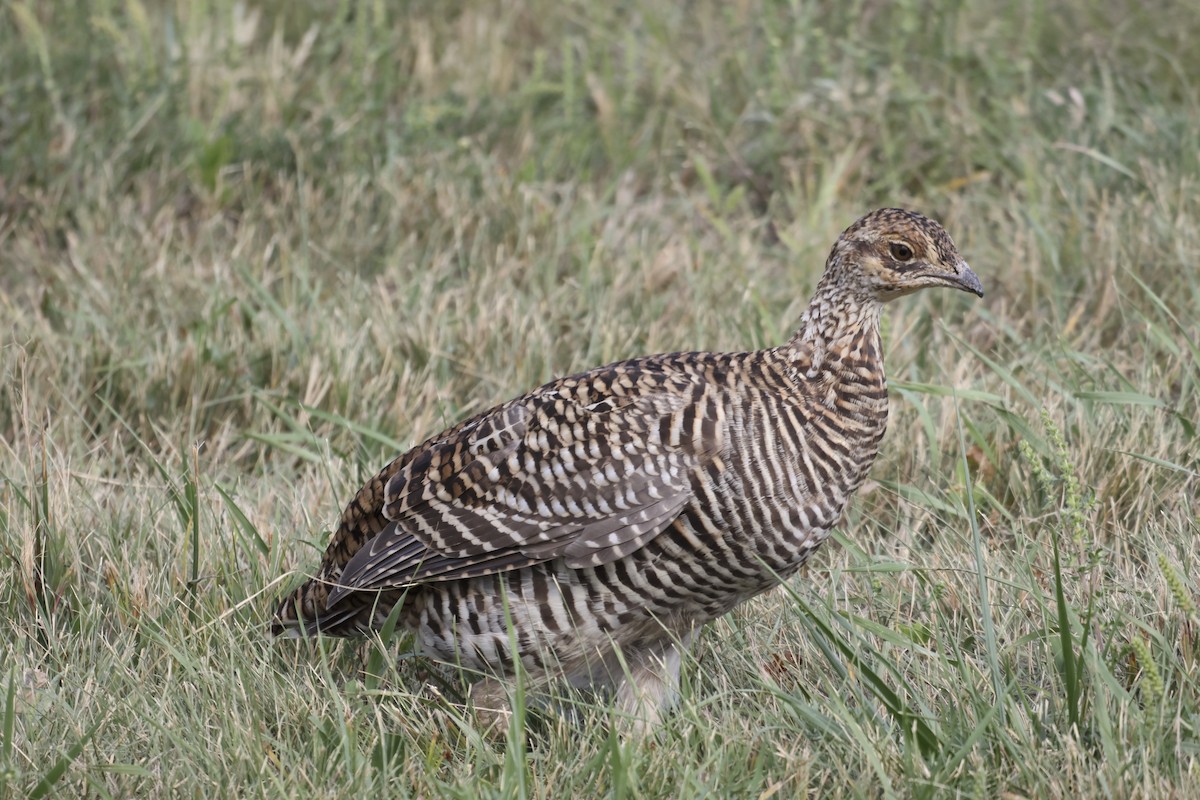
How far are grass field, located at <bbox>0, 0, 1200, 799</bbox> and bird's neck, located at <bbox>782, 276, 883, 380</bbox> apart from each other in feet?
1.75

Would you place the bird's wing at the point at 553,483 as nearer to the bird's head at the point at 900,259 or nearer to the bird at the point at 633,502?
the bird at the point at 633,502

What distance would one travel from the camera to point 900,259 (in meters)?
3.70

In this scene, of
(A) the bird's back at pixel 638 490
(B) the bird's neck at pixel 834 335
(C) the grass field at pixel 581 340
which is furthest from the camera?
(B) the bird's neck at pixel 834 335

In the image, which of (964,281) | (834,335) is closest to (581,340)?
(834,335)

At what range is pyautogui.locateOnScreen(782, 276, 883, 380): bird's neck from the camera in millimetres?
3637

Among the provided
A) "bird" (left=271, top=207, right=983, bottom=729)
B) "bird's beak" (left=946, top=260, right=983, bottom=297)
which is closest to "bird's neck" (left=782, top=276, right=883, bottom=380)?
"bird" (left=271, top=207, right=983, bottom=729)

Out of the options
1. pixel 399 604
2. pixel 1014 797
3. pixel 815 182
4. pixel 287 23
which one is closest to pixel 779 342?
pixel 815 182

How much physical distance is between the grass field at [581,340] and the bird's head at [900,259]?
0.60 m

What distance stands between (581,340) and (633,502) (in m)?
1.99

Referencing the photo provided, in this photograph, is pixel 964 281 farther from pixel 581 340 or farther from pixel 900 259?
pixel 581 340

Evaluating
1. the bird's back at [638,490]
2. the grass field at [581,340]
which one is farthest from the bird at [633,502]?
the grass field at [581,340]

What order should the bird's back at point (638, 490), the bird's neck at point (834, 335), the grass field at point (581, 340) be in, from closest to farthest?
the grass field at point (581, 340) < the bird's back at point (638, 490) < the bird's neck at point (834, 335)

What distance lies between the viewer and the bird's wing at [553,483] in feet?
11.3

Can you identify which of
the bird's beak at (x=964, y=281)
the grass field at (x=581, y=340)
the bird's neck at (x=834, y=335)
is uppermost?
the bird's beak at (x=964, y=281)
